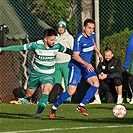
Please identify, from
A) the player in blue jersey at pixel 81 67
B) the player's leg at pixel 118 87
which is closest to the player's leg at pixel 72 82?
the player in blue jersey at pixel 81 67

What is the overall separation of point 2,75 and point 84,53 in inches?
220

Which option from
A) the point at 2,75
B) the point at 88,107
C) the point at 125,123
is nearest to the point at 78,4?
the point at 2,75

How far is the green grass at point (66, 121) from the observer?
36.5 ft

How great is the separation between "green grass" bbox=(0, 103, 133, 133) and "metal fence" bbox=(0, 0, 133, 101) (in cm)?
295

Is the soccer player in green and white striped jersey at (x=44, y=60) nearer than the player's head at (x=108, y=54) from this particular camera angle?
Yes

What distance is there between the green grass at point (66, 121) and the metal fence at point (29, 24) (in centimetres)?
295

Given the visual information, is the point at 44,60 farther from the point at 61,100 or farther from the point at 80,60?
the point at 61,100

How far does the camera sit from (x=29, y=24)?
782 inches

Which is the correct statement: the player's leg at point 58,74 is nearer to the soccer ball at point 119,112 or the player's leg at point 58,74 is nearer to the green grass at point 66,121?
the green grass at point 66,121

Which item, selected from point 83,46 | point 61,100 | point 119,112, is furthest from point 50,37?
point 119,112

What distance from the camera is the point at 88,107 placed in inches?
642

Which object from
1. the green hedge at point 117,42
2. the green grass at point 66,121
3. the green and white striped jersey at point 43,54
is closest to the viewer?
the green grass at point 66,121

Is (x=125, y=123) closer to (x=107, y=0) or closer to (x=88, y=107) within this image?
(x=88, y=107)

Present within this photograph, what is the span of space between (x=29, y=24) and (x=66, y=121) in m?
7.47
